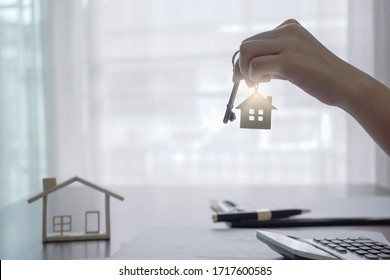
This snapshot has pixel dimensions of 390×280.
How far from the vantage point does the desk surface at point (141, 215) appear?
0.53 m

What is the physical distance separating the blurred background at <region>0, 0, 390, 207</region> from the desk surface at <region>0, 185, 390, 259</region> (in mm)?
998

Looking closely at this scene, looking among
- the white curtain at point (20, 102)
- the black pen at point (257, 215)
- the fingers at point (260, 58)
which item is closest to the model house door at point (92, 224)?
the black pen at point (257, 215)

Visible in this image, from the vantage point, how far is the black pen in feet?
2.16

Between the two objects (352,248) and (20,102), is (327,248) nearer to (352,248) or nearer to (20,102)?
(352,248)

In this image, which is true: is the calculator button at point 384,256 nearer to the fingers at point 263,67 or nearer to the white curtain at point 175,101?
the fingers at point 263,67

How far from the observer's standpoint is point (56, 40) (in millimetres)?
2201

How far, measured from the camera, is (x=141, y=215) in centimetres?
75

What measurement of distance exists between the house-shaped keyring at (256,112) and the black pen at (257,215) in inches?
7.5

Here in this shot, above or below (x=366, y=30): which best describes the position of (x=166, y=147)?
below

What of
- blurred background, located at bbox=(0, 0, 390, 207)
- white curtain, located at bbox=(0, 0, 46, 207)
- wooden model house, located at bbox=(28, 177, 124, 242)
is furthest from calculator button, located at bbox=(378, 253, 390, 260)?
white curtain, located at bbox=(0, 0, 46, 207)

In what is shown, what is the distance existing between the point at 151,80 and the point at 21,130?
25.1 inches

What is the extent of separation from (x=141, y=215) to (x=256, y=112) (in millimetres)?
317
